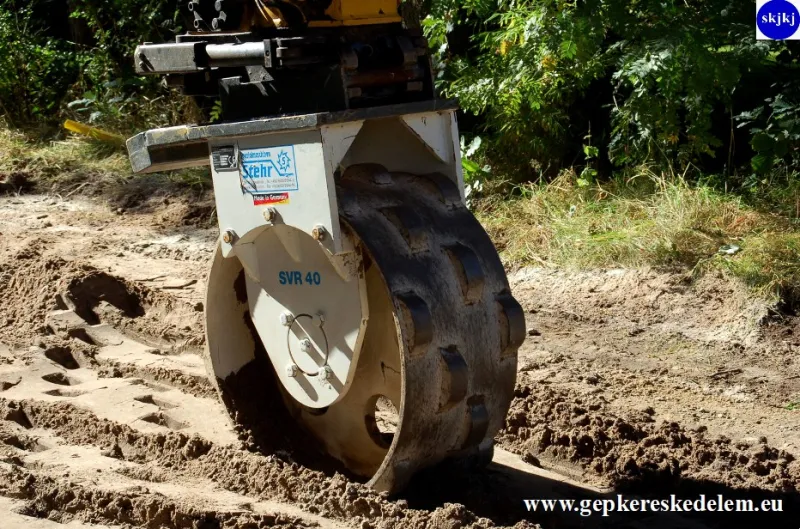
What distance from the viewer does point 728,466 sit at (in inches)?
167

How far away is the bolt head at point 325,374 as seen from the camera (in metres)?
3.86

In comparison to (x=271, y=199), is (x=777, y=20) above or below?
above

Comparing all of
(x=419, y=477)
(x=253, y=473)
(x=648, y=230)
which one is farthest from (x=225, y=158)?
(x=648, y=230)

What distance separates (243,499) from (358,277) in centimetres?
92

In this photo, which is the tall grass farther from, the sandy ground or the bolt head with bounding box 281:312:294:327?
the bolt head with bounding box 281:312:294:327

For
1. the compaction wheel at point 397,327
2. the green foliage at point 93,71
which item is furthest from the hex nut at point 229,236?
the green foliage at point 93,71

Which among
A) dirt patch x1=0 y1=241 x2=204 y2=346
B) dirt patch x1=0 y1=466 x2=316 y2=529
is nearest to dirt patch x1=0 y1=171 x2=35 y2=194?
dirt patch x1=0 y1=241 x2=204 y2=346

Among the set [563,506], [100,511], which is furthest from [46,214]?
[563,506]

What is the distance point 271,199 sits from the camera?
147 inches

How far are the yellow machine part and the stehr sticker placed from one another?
52 centimetres

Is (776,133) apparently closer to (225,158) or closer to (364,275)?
(364,275)

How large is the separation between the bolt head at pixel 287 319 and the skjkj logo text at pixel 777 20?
399cm

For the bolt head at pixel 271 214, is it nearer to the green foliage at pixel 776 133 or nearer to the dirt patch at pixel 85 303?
the dirt patch at pixel 85 303

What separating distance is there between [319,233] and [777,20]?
431 centimetres
